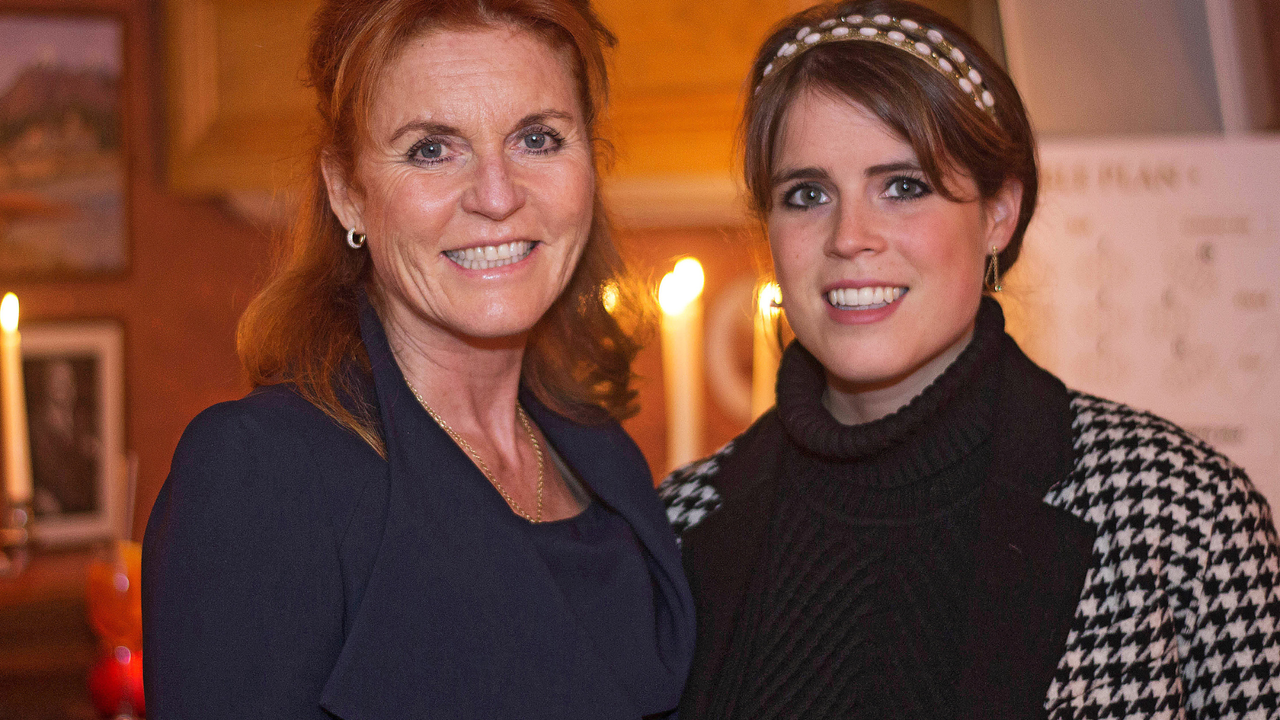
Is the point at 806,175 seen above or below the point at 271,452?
above

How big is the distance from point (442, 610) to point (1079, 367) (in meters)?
1.36

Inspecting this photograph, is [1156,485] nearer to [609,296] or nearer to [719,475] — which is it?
[719,475]

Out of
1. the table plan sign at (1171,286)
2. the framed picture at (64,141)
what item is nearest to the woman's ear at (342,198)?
the table plan sign at (1171,286)

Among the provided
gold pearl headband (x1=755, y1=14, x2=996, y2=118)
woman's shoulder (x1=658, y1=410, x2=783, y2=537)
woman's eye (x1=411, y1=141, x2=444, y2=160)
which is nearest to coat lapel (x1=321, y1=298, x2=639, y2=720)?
woman's eye (x1=411, y1=141, x2=444, y2=160)

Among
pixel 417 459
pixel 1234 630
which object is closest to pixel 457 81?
pixel 417 459

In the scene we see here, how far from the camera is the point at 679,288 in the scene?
195 cm

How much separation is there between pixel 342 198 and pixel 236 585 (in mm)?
520

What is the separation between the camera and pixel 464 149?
1.18 metres

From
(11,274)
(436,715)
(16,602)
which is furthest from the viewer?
(11,274)

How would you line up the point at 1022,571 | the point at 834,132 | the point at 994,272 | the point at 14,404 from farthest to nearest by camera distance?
the point at 14,404, the point at 994,272, the point at 834,132, the point at 1022,571

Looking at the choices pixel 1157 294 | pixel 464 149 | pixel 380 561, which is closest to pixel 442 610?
pixel 380 561

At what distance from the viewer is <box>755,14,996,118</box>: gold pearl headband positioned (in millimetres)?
1308

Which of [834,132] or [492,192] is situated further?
[834,132]

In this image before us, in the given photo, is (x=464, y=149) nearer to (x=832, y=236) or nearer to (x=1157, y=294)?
(x=832, y=236)
